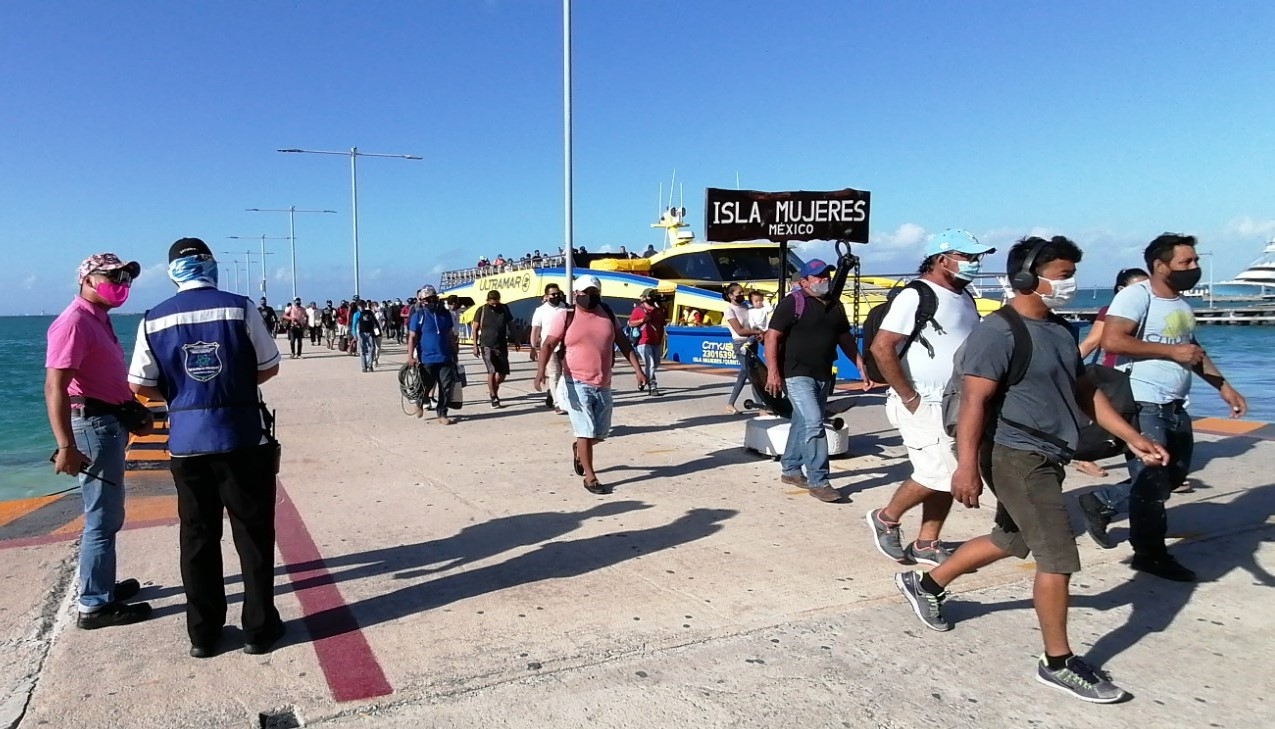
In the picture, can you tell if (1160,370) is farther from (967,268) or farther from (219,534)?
(219,534)

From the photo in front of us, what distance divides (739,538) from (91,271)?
3655mm

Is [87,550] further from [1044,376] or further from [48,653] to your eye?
[1044,376]

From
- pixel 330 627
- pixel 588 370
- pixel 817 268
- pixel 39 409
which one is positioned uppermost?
pixel 817 268

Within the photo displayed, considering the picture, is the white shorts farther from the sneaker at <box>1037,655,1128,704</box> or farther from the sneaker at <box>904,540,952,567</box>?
the sneaker at <box>1037,655,1128,704</box>

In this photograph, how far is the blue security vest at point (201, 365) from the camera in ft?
10.8

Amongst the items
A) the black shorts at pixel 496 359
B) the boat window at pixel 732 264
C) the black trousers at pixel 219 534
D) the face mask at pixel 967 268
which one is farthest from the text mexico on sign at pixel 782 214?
the boat window at pixel 732 264

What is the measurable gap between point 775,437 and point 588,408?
1.91m

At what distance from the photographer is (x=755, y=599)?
402 cm

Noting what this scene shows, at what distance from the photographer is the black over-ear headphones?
3.16 metres

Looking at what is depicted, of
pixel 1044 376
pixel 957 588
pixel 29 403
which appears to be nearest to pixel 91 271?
pixel 1044 376

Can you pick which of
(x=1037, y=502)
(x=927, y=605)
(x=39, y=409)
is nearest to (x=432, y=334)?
(x=927, y=605)

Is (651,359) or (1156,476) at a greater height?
(1156,476)

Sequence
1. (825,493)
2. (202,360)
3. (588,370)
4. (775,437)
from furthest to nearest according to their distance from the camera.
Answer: (775,437) < (588,370) < (825,493) < (202,360)

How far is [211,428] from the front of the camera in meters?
3.32
